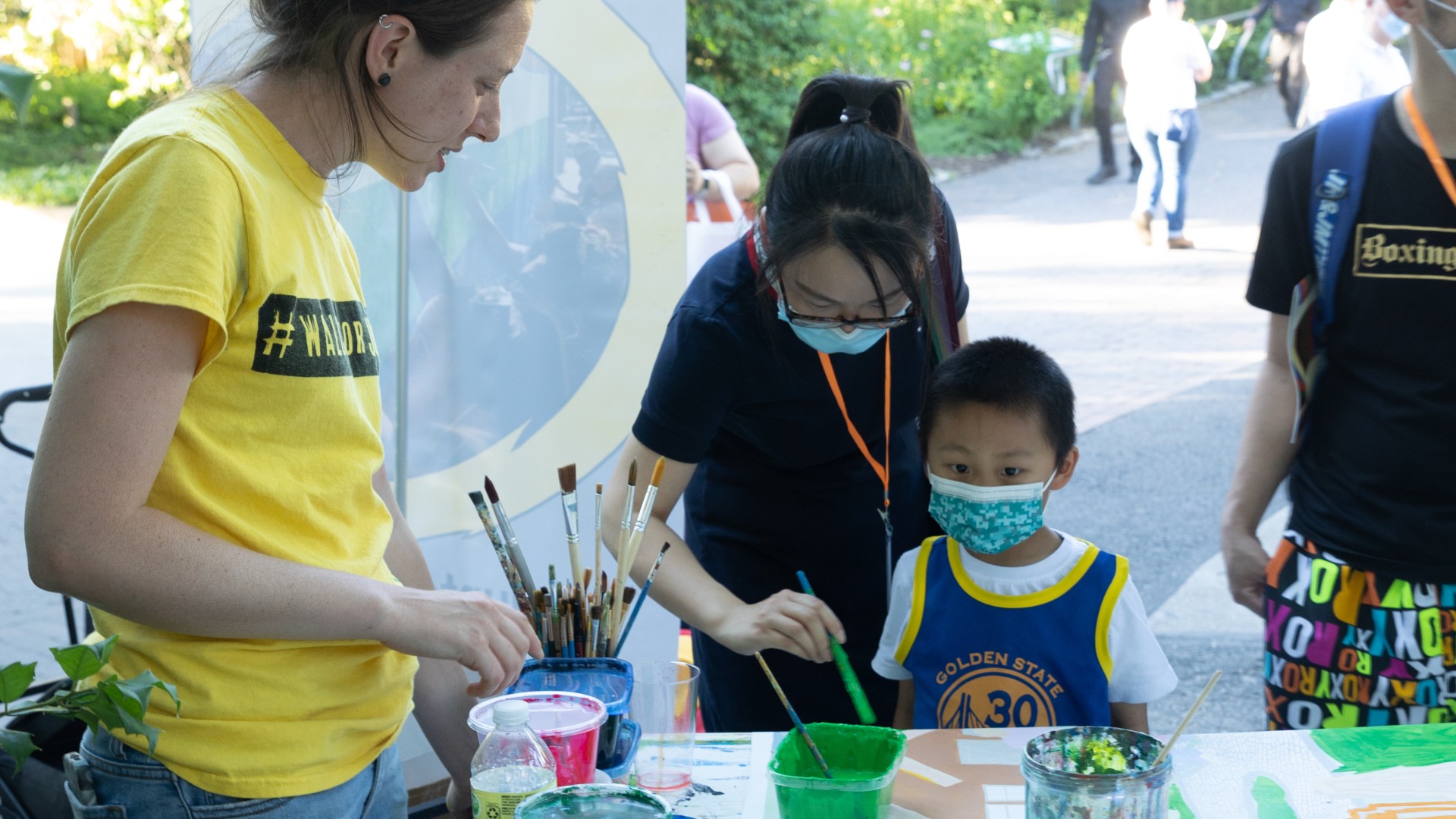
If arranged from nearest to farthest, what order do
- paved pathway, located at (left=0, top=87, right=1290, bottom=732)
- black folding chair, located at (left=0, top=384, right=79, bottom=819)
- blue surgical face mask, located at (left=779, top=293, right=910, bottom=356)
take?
black folding chair, located at (left=0, top=384, right=79, bottom=819) < blue surgical face mask, located at (left=779, top=293, right=910, bottom=356) < paved pathway, located at (left=0, top=87, right=1290, bottom=732)

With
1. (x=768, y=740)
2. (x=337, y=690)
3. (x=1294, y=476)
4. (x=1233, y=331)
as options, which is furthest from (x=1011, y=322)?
(x=337, y=690)

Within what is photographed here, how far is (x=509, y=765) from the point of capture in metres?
1.09

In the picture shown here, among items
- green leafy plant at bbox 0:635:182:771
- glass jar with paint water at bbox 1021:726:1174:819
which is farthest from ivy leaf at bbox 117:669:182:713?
glass jar with paint water at bbox 1021:726:1174:819

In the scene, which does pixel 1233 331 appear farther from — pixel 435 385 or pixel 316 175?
pixel 316 175

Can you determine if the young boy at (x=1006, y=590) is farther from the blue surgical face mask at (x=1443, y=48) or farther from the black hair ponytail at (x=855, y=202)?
the blue surgical face mask at (x=1443, y=48)

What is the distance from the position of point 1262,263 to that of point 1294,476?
0.32 m

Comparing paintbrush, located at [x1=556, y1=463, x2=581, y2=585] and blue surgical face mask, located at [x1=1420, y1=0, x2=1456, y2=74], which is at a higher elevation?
blue surgical face mask, located at [x1=1420, y1=0, x2=1456, y2=74]

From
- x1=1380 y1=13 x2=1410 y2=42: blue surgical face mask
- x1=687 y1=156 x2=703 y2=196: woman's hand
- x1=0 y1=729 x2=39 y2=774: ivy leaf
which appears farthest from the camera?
x1=1380 y1=13 x2=1410 y2=42: blue surgical face mask

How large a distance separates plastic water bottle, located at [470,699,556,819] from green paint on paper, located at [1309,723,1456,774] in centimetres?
90

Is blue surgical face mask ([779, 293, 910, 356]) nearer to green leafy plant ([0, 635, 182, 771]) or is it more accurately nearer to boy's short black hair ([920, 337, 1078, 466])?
boy's short black hair ([920, 337, 1078, 466])

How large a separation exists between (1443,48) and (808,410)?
0.93 m

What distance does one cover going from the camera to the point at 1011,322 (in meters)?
7.10

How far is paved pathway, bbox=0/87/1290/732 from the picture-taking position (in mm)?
3938

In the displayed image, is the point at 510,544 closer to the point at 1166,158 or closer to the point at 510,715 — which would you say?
the point at 510,715
